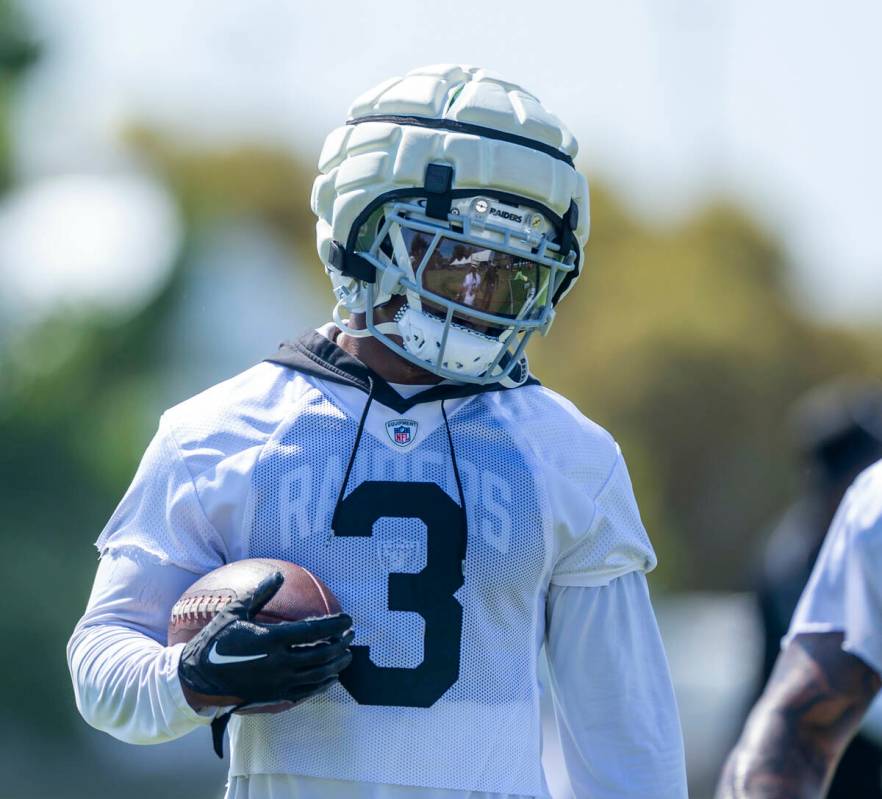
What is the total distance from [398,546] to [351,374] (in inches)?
14.4

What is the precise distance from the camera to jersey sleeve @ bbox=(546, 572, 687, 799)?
10.6 ft

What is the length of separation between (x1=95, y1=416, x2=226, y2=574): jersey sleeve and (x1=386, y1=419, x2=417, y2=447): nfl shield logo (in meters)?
0.37

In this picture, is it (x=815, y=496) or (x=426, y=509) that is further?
(x=815, y=496)

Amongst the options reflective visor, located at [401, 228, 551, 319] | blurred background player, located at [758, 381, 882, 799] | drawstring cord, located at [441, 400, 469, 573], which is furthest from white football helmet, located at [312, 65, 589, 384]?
blurred background player, located at [758, 381, 882, 799]

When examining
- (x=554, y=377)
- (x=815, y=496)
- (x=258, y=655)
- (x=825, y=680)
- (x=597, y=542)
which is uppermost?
(x=597, y=542)

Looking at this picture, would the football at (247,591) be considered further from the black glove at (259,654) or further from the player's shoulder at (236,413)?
the player's shoulder at (236,413)

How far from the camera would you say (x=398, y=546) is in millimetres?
3148

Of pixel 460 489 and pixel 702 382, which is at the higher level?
pixel 460 489

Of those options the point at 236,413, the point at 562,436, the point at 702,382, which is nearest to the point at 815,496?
the point at 562,436

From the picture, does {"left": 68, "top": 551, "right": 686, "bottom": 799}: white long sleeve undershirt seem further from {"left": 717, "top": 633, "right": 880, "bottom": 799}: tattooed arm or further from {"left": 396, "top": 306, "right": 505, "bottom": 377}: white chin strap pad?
{"left": 717, "top": 633, "right": 880, "bottom": 799}: tattooed arm

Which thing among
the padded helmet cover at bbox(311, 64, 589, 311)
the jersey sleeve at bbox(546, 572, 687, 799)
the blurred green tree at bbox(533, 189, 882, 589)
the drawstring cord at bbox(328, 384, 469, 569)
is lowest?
the blurred green tree at bbox(533, 189, 882, 589)

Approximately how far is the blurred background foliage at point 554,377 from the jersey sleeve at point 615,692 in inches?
439

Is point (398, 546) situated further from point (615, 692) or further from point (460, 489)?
point (615, 692)

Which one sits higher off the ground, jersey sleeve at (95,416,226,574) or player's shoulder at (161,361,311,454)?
player's shoulder at (161,361,311,454)
